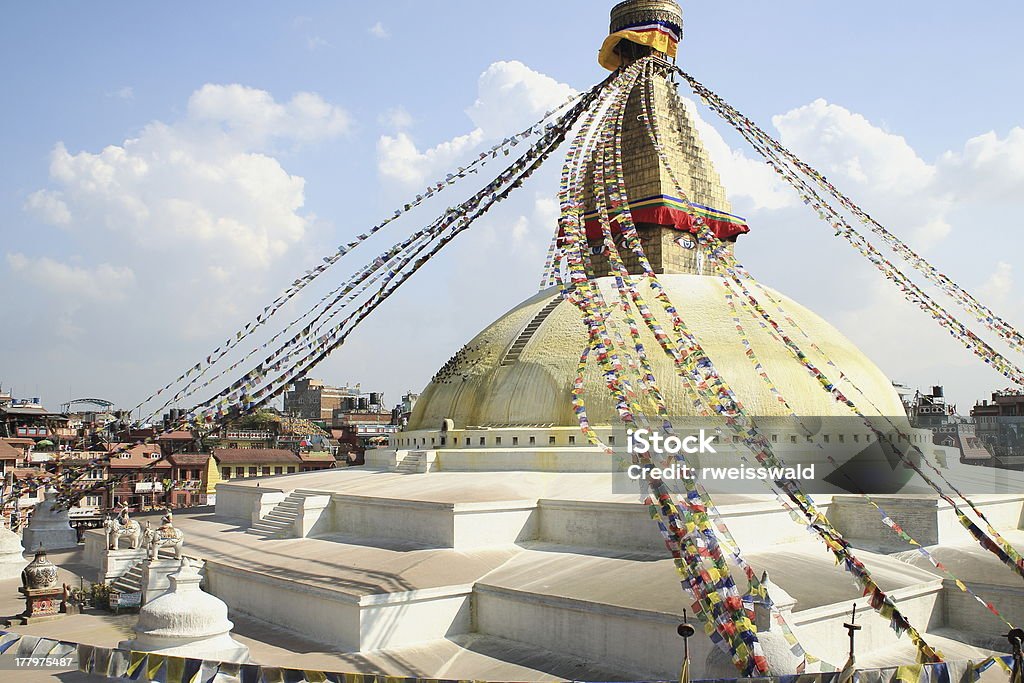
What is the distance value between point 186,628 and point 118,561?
708cm

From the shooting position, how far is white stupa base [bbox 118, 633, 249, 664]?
9383 mm

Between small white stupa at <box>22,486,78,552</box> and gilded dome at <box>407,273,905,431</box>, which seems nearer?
gilded dome at <box>407,273,905,431</box>

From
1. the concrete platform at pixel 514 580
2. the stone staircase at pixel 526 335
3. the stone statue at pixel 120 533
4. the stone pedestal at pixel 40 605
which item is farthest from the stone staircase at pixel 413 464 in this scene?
the stone pedestal at pixel 40 605

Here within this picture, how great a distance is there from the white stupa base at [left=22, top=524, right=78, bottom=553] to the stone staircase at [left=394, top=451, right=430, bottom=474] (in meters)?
8.93

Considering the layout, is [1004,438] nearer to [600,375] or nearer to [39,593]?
[600,375]

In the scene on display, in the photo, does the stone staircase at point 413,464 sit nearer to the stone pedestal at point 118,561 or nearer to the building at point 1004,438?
the stone pedestal at point 118,561

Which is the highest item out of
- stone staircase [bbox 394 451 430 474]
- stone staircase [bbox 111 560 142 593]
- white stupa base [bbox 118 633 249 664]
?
stone staircase [bbox 394 451 430 474]

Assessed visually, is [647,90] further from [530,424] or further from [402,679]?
[402,679]

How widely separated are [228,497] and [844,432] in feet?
42.5

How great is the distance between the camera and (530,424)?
16562mm

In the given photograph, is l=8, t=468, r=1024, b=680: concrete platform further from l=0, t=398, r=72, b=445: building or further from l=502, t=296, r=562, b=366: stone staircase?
l=0, t=398, r=72, b=445: building

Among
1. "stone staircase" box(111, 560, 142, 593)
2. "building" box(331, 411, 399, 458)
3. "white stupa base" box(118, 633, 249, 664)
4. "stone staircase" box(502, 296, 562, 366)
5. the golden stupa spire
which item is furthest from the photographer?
"building" box(331, 411, 399, 458)

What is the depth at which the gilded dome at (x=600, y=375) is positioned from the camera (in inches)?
629

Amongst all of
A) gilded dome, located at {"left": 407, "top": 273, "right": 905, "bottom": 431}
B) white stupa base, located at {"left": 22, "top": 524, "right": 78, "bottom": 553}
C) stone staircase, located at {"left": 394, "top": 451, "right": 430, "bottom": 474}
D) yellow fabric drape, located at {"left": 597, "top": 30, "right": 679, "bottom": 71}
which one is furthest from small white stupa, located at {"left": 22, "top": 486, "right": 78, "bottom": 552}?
yellow fabric drape, located at {"left": 597, "top": 30, "right": 679, "bottom": 71}
